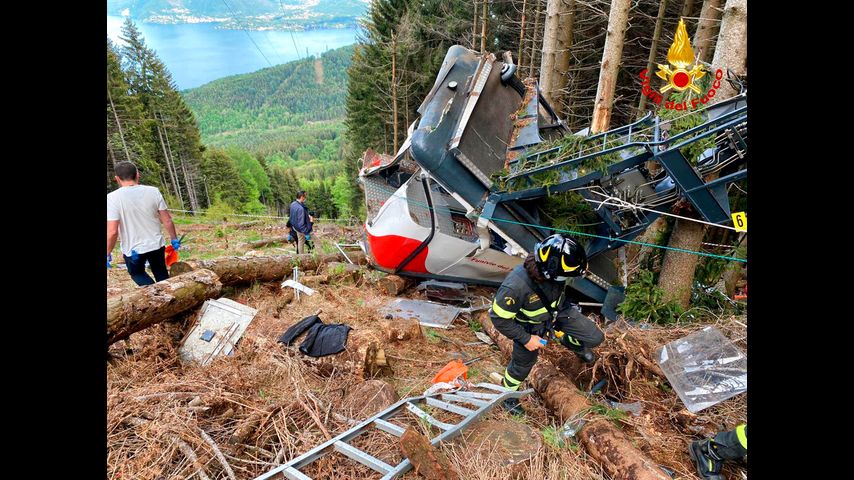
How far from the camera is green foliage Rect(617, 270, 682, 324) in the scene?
4.39 meters

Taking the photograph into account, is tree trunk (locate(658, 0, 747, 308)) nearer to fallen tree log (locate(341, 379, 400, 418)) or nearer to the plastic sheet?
the plastic sheet

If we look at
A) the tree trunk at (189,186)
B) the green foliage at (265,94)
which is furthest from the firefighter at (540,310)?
the green foliage at (265,94)

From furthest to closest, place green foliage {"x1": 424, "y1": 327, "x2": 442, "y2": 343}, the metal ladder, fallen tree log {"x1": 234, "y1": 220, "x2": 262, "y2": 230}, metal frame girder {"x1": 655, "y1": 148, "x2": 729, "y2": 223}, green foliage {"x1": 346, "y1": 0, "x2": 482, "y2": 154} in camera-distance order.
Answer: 1. fallen tree log {"x1": 234, "y1": 220, "x2": 262, "y2": 230}
2. green foliage {"x1": 346, "y1": 0, "x2": 482, "y2": 154}
3. green foliage {"x1": 424, "y1": 327, "x2": 442, "y2": 343}
4. metal frame girder {"x1": 655, "y1": 148, "x2": 729, "y2": 223}
5. the metal ladder

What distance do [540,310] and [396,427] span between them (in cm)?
145

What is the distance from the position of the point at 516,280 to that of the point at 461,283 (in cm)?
309

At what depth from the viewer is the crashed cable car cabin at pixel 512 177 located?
369 cm

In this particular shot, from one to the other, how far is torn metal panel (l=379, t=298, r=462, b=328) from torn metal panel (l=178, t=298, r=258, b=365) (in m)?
1.86

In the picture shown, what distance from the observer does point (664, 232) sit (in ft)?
15.0

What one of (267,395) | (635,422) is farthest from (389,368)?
(635,422)

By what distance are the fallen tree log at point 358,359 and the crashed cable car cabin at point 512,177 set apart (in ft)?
6.06

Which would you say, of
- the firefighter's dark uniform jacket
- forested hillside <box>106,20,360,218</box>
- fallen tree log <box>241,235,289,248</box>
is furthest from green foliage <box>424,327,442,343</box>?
fallen tree log <box>241,235,289,248</box>

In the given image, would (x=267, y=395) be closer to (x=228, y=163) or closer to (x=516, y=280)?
(x=516, y=280)

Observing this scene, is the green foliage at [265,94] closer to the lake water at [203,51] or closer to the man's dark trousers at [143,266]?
the lake water at [203,51]
